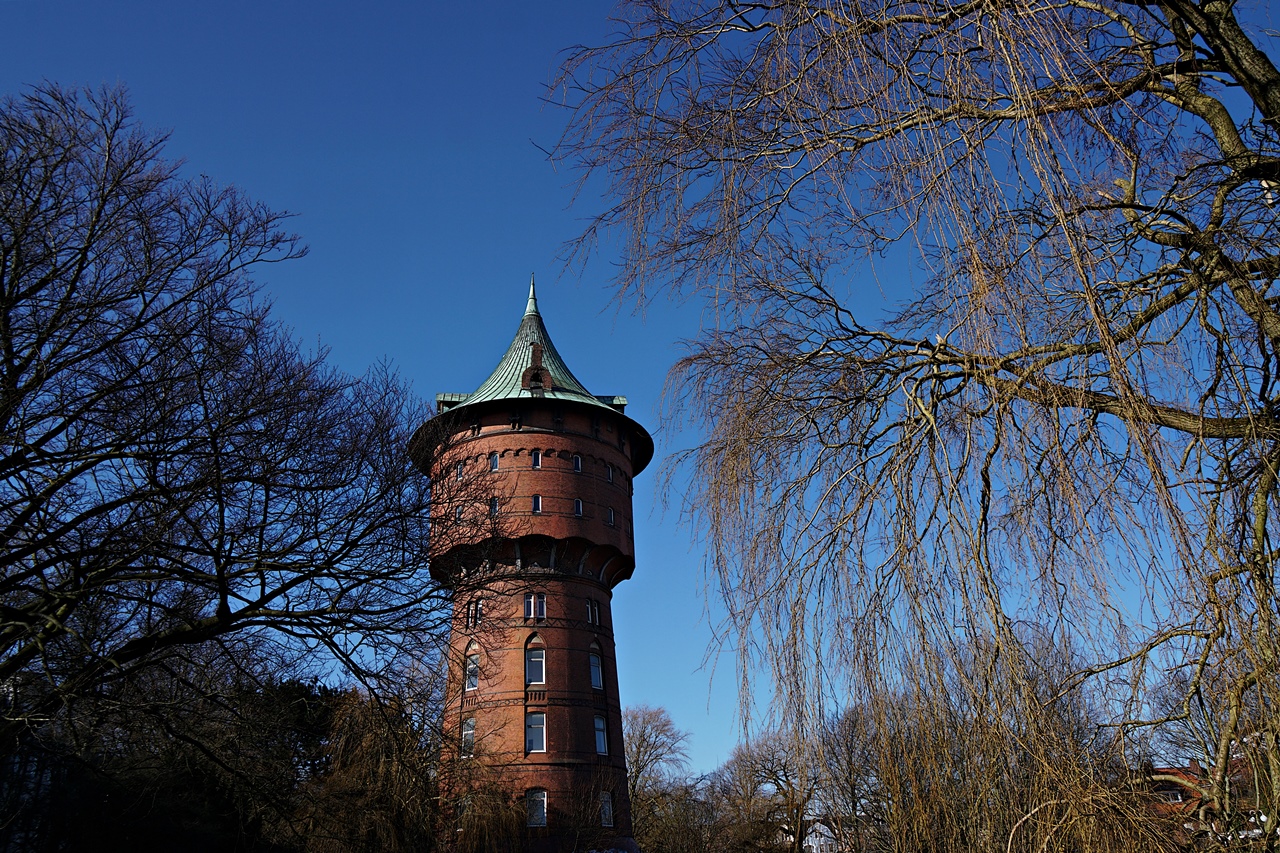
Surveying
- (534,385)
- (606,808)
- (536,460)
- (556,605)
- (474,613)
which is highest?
(534,385)

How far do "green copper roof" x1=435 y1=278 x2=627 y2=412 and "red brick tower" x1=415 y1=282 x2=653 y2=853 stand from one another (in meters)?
0.07

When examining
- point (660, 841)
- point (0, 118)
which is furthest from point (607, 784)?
point (0, 118)

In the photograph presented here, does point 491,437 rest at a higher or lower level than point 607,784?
higher

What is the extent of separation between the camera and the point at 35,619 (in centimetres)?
823

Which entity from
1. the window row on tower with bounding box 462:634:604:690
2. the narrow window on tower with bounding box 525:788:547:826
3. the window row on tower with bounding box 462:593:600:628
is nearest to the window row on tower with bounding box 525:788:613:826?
the narrow window on tower with bounding box 525:788:547:826

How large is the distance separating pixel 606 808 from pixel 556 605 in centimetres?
541

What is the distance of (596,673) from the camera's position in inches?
1053

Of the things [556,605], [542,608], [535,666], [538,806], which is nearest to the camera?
[538,806]

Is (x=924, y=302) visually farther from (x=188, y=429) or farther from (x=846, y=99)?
(x=188, y=429)

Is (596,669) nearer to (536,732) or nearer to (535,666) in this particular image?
(535,666)

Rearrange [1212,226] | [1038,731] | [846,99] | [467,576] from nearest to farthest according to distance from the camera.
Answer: [1038,731] → [1212,226] → [846,99] → [467,576]

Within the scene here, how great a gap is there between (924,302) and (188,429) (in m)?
6.61

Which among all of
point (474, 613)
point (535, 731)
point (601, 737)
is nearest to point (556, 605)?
point (535, 731)

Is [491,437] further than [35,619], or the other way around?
[491,437]
